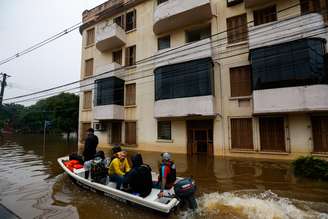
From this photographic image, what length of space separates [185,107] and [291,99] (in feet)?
19.9

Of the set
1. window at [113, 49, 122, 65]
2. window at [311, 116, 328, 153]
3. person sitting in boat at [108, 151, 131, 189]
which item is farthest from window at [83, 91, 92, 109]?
window at [311, 116, 328, 153]

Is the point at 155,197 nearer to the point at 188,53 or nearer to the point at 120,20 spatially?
the point at 188,53

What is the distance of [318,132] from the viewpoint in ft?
33.3

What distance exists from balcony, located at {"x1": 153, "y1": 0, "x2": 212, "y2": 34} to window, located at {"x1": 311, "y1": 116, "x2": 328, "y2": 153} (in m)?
9.53

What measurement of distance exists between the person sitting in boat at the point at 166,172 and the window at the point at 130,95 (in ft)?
38.8

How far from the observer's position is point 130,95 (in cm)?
1711

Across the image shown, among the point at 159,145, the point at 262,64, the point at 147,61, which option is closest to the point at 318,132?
the point at 262,64

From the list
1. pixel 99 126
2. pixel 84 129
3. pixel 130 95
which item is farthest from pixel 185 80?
pixel 84 129

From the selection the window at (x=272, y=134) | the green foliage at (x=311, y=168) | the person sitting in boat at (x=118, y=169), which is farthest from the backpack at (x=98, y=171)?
the window at (x=272, y=134)

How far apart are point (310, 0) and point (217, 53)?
5.76 meters

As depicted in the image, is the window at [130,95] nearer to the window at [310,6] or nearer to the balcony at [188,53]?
the balcony at [188,53]

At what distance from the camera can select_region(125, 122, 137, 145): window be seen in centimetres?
1647

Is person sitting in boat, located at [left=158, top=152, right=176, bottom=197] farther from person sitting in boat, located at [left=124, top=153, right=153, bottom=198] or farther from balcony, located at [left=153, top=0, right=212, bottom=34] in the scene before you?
balcony, located at [left=153, top=0, right=212, bottom=34]

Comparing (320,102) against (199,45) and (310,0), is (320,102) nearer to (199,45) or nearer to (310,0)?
(310,0)
